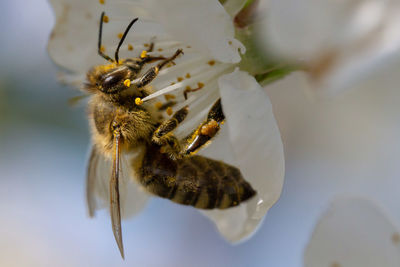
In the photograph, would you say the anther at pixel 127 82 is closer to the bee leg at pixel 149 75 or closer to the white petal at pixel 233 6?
the bee leg at pixel 149 75

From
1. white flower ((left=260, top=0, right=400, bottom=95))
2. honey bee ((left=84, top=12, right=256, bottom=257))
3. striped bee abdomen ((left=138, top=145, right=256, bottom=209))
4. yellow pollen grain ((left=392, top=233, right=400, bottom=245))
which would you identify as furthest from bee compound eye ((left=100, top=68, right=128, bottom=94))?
yellow pollen grain ((left=392, top=233, right=400, bottom=245))

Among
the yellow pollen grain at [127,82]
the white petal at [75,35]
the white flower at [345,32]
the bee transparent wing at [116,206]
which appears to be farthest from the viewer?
the white petal at [75,35]

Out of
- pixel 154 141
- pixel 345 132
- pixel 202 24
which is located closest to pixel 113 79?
pixel 154 141

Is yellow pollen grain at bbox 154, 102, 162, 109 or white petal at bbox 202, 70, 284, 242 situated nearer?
white petal at bbox 202, 70, 284, 242

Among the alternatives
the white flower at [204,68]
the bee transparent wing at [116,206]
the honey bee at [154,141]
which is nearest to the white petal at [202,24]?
the white flower at [204,68]

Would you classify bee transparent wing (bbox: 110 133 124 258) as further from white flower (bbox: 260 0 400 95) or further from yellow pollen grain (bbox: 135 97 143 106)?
white flower (bbox: 260 0 400 95)

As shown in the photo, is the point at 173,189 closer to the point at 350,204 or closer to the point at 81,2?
the point at 350,204

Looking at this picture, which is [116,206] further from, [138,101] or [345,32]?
[345,32]
